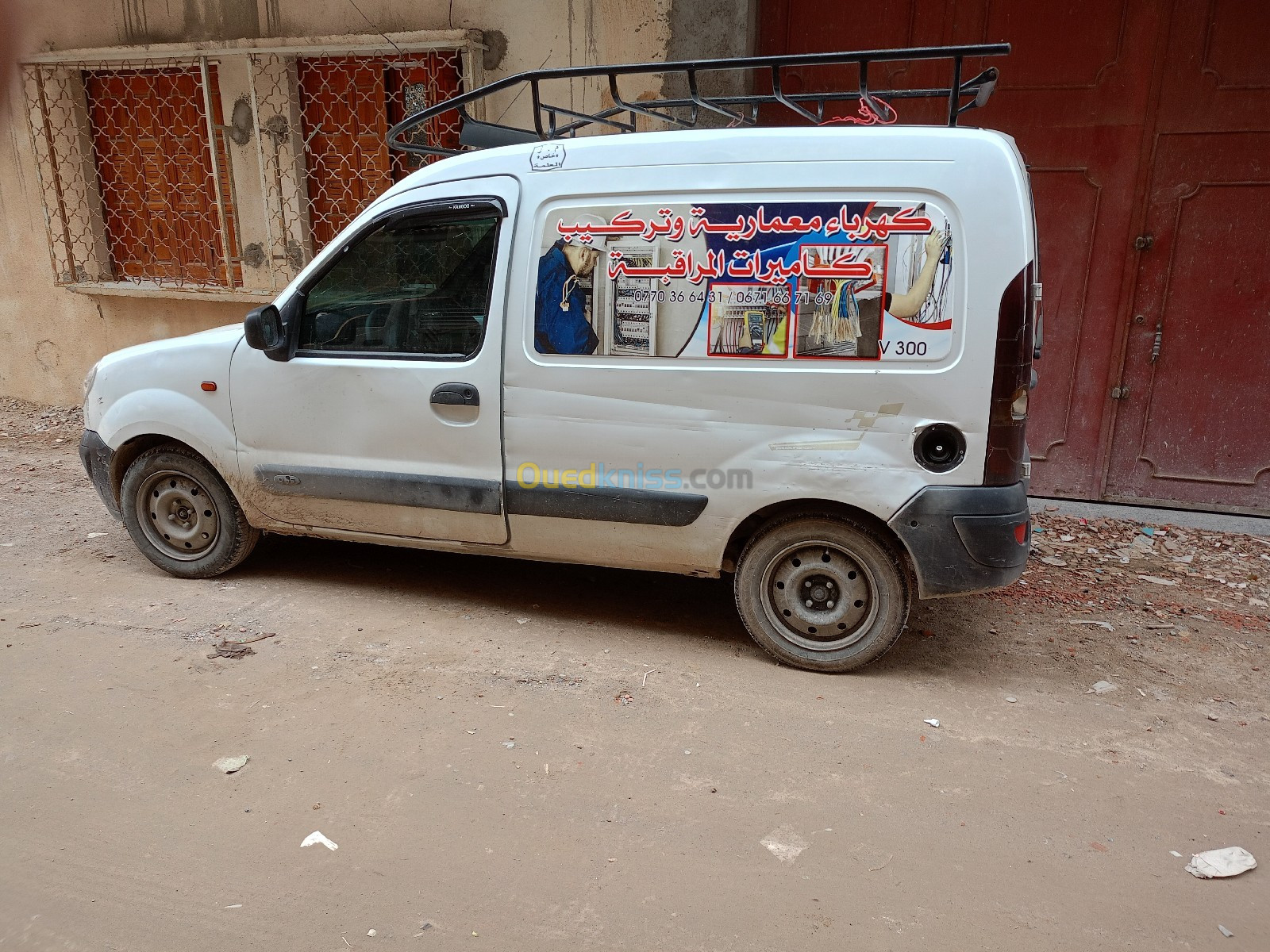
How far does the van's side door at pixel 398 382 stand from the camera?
144 inches

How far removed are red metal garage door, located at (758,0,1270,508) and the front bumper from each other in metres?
4.87

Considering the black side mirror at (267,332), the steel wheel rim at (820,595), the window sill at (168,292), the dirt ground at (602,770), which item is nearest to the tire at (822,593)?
the steel wheel rim at (820,595)

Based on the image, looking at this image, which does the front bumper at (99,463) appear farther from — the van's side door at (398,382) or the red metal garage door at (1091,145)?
the red metal garage door at (1091,145)

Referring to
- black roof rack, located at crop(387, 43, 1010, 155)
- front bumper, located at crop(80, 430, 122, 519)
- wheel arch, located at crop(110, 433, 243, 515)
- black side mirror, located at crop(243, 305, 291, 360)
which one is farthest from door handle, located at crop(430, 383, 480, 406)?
front bumper, located at crop(80, 430, 122, 519)

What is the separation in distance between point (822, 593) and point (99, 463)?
143 inches

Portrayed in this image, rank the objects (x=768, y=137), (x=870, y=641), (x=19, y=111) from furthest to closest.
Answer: (x=19, y=111) < (x=870, y=641) < (x=768, y=137)

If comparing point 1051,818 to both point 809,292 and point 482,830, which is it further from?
point 809,292

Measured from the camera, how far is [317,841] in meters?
2.52

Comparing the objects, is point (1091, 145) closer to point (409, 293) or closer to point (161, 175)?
point (409, 293)

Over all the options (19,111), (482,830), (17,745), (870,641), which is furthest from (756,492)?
(19,111)

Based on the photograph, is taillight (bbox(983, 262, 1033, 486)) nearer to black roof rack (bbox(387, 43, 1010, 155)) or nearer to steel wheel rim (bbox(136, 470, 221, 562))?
black roof rack (bbox(387, 43, 1010, 155))

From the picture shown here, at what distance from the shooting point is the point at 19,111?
7.65 metres

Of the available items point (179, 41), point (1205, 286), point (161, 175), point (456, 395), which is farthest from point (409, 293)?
point (161, 175)

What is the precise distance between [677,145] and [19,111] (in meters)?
7.32
